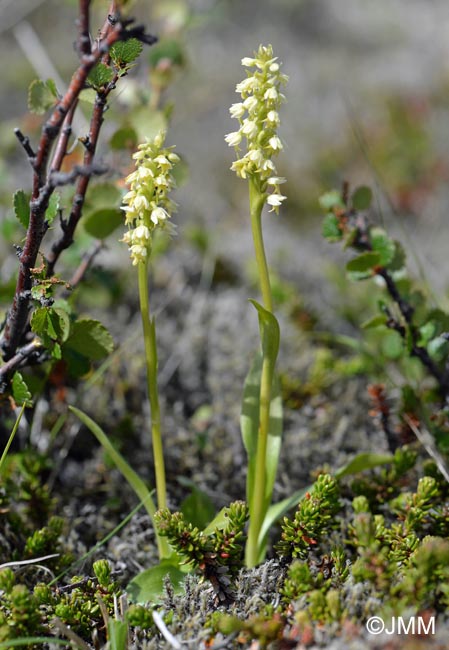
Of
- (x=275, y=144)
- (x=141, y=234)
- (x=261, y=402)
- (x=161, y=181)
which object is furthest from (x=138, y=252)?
(x=261, y=402)

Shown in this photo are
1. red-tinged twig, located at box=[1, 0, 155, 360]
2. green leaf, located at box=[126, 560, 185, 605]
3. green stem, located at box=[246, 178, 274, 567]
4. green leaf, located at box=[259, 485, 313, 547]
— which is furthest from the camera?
green leaf, located at box=[259, 485, 313, 547]

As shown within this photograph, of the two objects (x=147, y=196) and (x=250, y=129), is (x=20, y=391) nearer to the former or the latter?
(x=147, y=196)

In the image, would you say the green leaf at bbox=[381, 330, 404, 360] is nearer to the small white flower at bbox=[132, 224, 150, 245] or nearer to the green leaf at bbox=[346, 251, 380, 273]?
the green leaf at bbox=[346, 251, 380, 273]

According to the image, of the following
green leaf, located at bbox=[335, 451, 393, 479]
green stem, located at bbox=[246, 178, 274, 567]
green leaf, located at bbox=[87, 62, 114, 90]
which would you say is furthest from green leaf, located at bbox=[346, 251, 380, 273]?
green leaf, located at bbox=[87, 62, 114, 90]

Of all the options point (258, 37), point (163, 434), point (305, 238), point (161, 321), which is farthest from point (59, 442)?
point (258, 37)

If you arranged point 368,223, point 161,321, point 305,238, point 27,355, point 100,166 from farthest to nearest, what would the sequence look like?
point 305,238 → point 161,321 → point 368,223 → point 27,355 → point 100,166

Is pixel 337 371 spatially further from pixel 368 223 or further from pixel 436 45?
pixel 436 45

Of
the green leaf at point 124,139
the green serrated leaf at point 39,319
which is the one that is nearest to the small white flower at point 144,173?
the green serrated leaf at point 39,319
